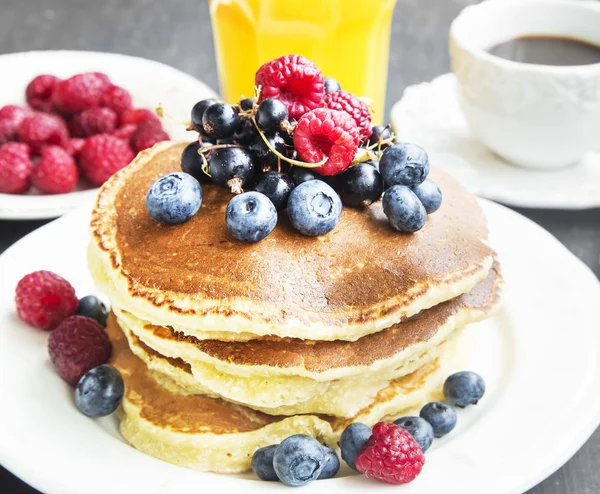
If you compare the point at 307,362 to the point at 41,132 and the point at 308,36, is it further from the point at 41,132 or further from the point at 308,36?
the point at 41,132

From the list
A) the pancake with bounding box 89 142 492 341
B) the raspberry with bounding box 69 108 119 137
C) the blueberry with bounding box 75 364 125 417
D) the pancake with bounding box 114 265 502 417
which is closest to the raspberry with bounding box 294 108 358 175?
the pancake with bounding box 89 142 492 341

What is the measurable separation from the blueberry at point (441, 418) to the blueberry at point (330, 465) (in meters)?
0.23

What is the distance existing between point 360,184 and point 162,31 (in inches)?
103

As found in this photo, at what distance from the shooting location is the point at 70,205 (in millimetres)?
2432

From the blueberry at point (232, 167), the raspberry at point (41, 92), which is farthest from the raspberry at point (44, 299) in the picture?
the raspberry at point (41, 92)

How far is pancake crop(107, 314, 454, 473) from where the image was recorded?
161 centimetres

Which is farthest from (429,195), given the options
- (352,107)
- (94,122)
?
(94,122)

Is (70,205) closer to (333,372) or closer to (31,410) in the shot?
(31,410)

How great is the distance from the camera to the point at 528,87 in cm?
258

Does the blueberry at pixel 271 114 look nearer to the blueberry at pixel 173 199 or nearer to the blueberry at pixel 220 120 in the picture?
the blueberry at pixel 220 120

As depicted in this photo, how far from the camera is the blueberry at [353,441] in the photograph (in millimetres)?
1567

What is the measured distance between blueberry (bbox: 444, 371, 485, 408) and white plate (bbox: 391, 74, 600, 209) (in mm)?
998

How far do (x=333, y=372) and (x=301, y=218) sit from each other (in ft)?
1.06

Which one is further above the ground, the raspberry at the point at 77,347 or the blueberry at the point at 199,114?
the blueberry at the point at 199,114
